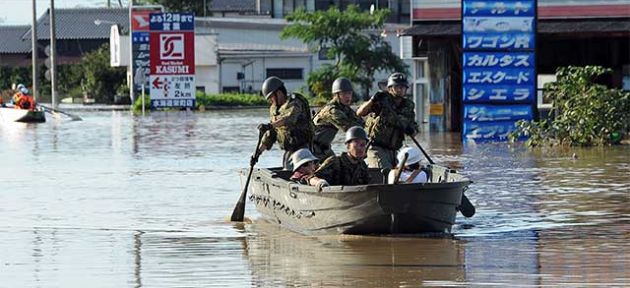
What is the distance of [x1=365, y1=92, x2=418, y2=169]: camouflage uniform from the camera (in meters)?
17.2

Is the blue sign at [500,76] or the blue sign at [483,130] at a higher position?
the blue sign at [500,76]

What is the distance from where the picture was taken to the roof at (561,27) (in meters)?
35.3

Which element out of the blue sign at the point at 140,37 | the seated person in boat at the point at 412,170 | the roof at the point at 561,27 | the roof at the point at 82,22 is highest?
the roof at the point at 82,22

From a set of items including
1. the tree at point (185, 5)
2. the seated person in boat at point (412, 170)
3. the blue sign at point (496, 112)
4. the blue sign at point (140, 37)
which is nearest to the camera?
the seated person in boat at point (412, 170)

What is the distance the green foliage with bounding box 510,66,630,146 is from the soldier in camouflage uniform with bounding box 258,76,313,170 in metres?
15.0

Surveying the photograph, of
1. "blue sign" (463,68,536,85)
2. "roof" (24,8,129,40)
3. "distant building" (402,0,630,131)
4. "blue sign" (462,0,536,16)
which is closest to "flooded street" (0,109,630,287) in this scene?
"blue sign" (463,68,536,85)

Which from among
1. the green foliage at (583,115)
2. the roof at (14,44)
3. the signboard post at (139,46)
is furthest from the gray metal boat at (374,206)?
the roof at (14,44)

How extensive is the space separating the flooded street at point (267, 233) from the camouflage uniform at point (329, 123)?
42.9 inches

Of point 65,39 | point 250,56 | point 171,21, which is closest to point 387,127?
point 171,21

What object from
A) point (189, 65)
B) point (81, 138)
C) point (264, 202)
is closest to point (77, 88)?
point (189, 65)

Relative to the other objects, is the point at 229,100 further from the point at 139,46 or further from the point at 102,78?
the point at 102,78

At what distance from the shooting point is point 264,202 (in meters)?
17.0

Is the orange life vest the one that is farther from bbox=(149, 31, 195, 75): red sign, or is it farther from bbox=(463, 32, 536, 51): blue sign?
bbox=(463, 32, 536, 51): blue sign

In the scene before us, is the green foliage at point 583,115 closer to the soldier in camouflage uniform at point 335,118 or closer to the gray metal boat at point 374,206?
the soldier in camouflage uniform at point 335,118
